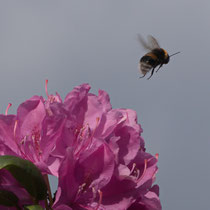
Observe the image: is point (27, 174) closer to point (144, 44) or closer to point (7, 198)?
point (7, 198)

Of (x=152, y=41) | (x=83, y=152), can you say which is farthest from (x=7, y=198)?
(x=152, y=41)

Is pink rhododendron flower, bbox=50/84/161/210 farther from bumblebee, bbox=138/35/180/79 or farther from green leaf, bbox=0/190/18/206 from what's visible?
bumblebee, bbox=138/35/180/79

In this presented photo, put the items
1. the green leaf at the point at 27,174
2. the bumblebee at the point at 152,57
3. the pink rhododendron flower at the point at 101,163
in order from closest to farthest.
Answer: the green leaf at the point at 27,174, the pink rhododendron flower at the point at 101,163, the bumblebee at the point at 152,57

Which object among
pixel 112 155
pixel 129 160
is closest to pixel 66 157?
pixel 112 155

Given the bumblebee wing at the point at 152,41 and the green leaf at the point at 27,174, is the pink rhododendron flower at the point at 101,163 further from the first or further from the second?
the bumblebee wing at the point at 152,41

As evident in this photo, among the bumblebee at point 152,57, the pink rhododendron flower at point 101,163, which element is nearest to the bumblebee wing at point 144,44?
the bumblebee at point 152,57
